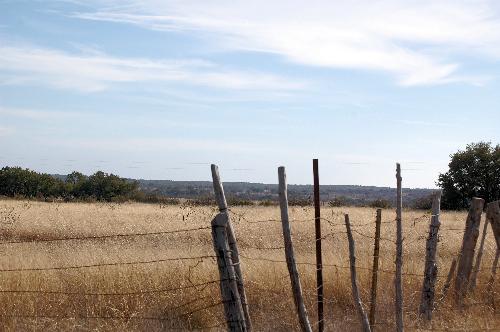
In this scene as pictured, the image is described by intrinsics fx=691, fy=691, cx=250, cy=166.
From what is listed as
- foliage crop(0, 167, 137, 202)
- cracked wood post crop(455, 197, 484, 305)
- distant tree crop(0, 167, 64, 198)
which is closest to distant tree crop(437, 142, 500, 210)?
foliage crop(0, 167, 137, 202)

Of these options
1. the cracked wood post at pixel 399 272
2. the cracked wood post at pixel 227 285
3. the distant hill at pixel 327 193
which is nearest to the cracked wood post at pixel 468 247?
the cracked wood post at pixel 399 272

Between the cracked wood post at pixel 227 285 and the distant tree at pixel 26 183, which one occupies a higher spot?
the distant tree at pixel 26 183

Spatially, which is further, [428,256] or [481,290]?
[481,290]

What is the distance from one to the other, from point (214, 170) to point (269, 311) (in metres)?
3.08

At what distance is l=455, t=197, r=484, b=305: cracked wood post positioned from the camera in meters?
9.78

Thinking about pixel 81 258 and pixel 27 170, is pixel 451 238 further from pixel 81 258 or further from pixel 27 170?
pixel 27 170

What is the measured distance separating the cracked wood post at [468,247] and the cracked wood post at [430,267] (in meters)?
0.65

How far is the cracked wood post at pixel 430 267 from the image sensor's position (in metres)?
9.38

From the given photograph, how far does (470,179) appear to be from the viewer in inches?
2221

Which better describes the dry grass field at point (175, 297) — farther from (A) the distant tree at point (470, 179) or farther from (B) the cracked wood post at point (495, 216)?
(A) the distant tree at point (470, 179)

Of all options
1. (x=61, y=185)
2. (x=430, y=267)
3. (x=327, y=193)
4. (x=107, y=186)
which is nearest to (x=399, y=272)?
(x=430, y=267)

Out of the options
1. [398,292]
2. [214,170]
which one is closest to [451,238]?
[398,292]

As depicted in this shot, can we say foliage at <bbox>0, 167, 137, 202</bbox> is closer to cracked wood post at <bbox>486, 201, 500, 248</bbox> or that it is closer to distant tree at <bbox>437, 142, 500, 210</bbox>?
distant tree at <bbox>437, 142, 500, 210</bbox>

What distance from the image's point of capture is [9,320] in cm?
906
